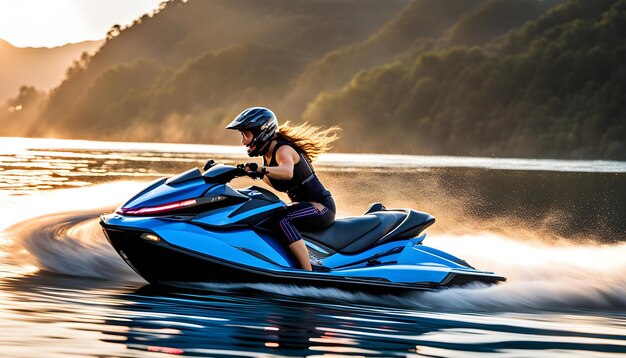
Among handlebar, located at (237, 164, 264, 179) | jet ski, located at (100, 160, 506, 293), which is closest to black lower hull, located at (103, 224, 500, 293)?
jet ski, located at (100, 160, 506, 293)

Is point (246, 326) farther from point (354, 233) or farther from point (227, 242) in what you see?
point (354, 233)

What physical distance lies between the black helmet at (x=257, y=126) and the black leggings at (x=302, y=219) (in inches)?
22.6

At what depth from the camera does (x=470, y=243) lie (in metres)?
13.2

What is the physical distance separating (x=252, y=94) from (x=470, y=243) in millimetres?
174324

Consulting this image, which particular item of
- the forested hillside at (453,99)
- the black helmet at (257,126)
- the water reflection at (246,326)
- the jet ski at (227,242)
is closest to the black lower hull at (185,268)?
the jet ski at (227,242)

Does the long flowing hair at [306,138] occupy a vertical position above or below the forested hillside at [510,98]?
below

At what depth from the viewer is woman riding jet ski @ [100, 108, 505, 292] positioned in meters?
8.73

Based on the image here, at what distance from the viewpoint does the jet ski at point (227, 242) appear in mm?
8711

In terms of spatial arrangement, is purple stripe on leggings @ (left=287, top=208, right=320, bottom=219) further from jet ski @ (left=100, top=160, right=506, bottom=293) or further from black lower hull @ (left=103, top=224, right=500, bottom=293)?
black lower hull @ (left=103, top=224, right=500, bottom=293)

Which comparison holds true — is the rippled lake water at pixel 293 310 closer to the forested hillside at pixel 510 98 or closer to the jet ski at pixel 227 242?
the jet ski at pixel 227 242

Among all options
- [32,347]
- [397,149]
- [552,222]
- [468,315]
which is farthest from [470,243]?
[397,149]

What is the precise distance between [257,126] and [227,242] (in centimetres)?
100

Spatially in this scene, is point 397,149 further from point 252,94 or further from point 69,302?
point 69,302

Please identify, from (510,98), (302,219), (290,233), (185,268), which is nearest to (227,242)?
(185,268)
